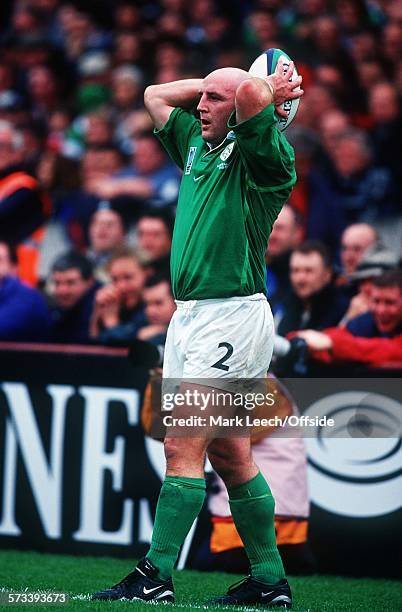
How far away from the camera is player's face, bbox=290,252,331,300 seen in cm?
725

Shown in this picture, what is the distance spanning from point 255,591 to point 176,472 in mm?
674

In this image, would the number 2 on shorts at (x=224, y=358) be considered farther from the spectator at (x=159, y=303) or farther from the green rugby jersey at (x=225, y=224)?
the spectator at (x=159, y=303)

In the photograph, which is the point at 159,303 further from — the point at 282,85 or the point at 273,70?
the point at 282,85

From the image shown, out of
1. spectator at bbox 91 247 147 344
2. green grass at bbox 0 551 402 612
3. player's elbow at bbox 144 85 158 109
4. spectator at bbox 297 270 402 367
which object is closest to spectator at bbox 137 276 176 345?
spectator at bbox 91 247 147 344

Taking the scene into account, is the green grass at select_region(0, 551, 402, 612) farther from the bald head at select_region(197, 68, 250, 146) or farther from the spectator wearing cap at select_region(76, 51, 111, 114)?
the spectator wearing cap at select_region(76, 51, 111, 114)

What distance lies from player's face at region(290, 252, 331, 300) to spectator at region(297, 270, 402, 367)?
55 centimetres

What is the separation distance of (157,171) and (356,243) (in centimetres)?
300

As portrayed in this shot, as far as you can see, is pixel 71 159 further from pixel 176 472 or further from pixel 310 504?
pixel 176 472

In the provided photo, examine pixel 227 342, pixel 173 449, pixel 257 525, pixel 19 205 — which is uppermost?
pixel 19 205

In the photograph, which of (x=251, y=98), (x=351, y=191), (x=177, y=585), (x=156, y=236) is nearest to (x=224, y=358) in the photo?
(x=251, y=98)

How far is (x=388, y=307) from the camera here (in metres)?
6.68

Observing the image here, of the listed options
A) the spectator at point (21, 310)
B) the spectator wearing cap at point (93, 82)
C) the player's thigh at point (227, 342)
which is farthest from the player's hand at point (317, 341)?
the spectator wearing cap at point (93, 82)

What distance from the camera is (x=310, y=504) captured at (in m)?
6.26

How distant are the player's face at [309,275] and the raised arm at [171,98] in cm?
218
